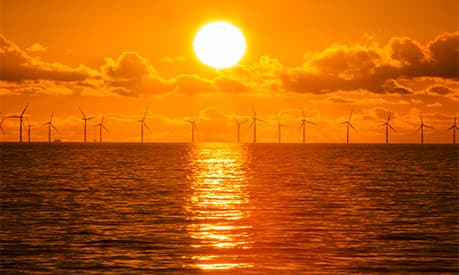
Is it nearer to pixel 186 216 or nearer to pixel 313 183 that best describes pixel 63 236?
pixel 186 216

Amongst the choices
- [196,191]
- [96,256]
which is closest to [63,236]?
[96,256]

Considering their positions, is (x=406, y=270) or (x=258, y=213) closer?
(x=406, y=270)

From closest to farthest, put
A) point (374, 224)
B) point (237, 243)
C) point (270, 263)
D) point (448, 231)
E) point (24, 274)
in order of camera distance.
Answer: point (24, 274) < point (270, 263) < point (237, 243) < point (448, 231) < point (374, 224)

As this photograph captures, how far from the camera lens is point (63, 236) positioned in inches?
1672

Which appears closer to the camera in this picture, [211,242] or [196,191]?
A: [211,242]

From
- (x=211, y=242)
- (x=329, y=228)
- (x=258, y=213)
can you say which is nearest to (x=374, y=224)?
(x=329, y=228)

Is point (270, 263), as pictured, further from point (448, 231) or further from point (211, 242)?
point (448, 231)

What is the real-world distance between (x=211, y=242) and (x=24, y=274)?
487 inches

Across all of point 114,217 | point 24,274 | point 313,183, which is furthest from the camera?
point 313,183

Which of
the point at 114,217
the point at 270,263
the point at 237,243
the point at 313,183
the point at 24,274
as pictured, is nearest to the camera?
the point at 24,274

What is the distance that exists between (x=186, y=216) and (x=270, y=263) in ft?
67.4

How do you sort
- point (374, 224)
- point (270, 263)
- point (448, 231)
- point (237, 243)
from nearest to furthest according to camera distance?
point (270, 263), point (237, 243), point (448, 231), point (374, 224)

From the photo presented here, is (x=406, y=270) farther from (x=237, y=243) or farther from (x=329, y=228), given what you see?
(x=329, y=228)

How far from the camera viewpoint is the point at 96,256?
35.6m
